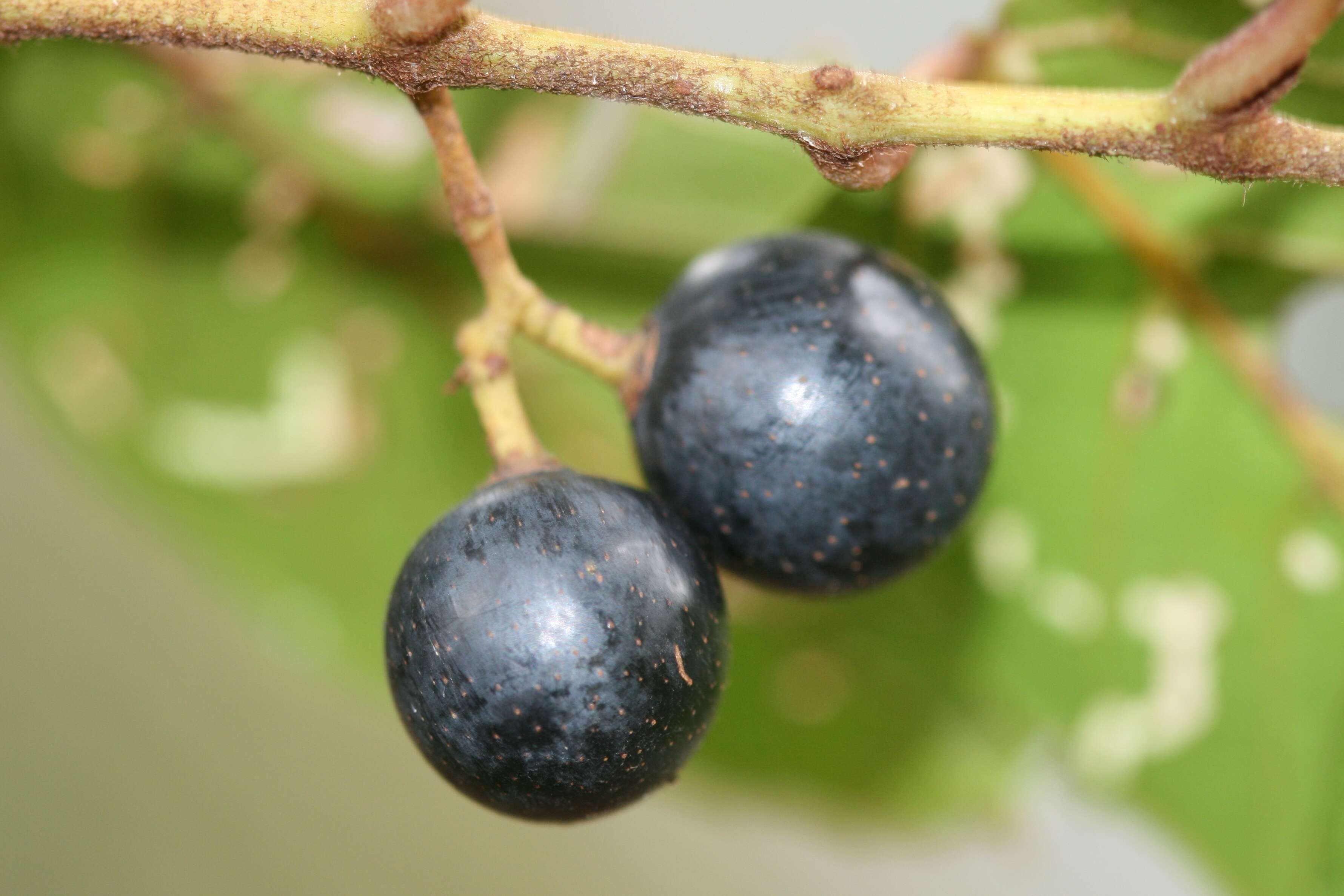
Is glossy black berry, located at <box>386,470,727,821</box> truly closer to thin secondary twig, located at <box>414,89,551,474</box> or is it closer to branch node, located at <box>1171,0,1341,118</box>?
thin secondary twig, located at <box>414,89,551,474</box>

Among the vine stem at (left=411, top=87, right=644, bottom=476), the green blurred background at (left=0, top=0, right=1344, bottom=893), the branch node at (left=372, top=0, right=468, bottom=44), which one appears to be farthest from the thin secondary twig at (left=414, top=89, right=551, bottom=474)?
the green blurred background at (left=0, top=0, right=1344, bottom=893)

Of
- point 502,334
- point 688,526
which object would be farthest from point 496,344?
point 688,526

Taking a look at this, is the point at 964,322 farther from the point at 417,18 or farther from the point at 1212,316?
the point at 417,18

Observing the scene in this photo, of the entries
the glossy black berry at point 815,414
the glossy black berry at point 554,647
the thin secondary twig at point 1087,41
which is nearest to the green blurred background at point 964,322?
the thin secondary twig at point 1087,41

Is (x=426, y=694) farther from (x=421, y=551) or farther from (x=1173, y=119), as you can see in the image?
(x=1173, y=119)

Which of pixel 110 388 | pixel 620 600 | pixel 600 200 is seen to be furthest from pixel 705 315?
pixel 110 388
